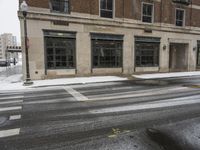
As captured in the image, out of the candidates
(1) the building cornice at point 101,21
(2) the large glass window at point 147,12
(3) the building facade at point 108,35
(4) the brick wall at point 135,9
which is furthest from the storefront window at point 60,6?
(2) the large glass window at point 147,12

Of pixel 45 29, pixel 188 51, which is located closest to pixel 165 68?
pixel 188 51

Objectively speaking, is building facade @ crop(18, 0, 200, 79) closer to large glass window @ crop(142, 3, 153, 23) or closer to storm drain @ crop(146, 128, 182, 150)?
large glass window @ crop(142, 3, 153, 23)

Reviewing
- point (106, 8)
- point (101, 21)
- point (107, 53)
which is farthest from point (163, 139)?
point (106, 8)

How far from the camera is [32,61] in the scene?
47.9ft

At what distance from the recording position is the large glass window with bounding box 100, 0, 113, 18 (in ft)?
56.5

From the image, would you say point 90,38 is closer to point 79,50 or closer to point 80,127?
point 79,50

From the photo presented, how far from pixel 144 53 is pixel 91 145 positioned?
17.3 meters

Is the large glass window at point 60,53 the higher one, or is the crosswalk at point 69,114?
the large glass window at point 60,53

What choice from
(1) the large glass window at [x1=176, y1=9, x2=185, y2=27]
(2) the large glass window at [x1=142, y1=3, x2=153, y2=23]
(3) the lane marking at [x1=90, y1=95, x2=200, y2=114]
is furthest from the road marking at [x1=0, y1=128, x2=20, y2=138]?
(1) the large glass window at [x1=176, y1=9, x2=185, y2=27]

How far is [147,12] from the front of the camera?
1973 cm

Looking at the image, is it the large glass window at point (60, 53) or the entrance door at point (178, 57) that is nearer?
the large glass window at point (60, 53)

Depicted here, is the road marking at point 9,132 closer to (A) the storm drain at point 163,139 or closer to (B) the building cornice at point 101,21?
→ (A) the storm drain at point 163,139

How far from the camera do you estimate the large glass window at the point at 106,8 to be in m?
17.2

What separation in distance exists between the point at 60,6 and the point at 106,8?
4628mm
